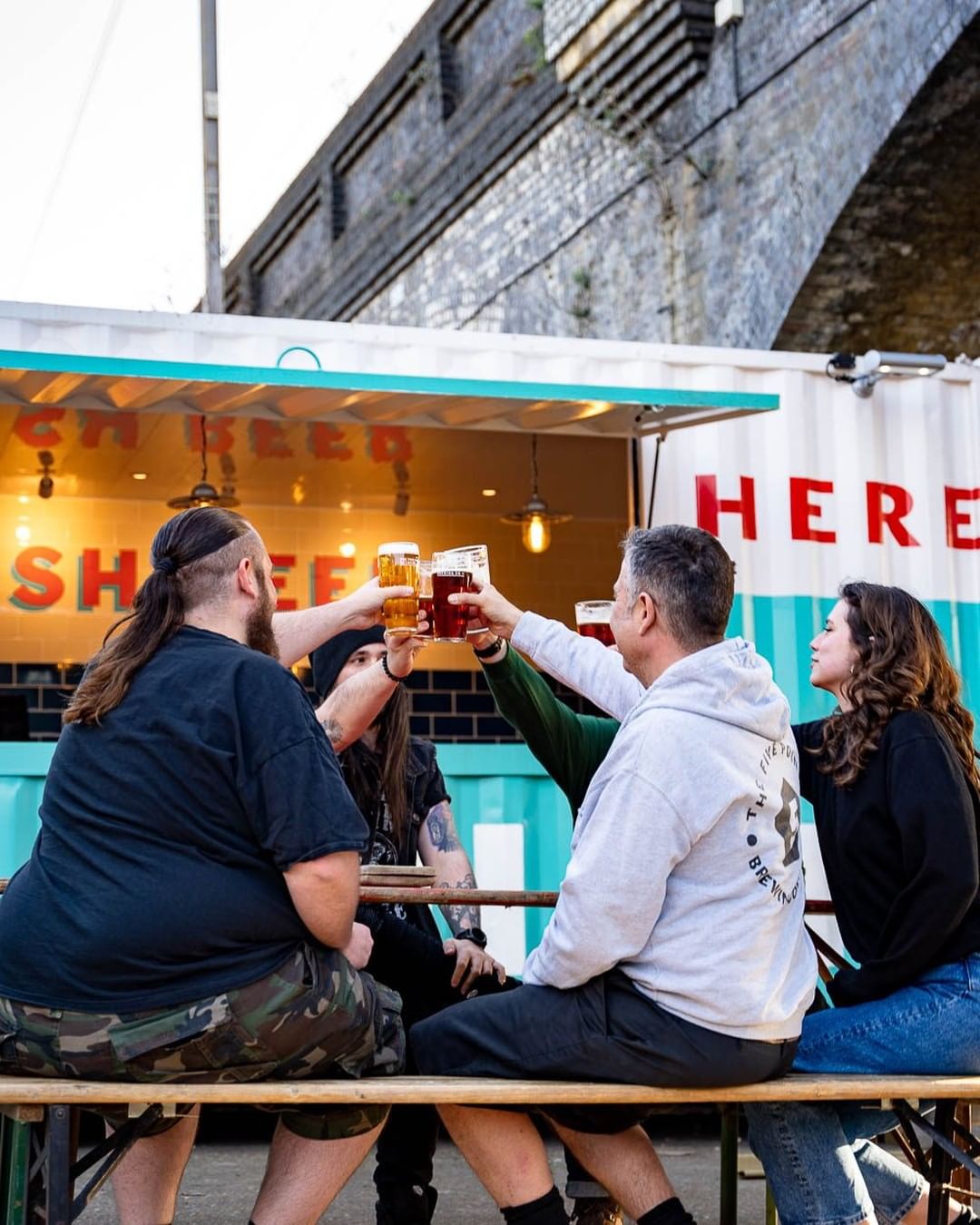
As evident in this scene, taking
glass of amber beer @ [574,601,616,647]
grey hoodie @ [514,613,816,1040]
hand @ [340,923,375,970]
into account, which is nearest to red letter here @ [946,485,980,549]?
glass of amber beer @ [574,601,616,647]

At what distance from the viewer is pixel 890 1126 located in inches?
134

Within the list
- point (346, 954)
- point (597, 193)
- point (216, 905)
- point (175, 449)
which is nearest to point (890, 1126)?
point (346, 954)

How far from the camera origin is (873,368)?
6461 millimetres

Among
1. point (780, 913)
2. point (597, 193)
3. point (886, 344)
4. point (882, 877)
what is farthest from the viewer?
point (597, 193)

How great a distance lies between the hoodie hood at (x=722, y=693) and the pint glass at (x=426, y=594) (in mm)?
761

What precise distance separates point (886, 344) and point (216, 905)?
362 inches

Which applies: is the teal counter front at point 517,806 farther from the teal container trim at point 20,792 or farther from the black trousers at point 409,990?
the black trousers at point 409,990

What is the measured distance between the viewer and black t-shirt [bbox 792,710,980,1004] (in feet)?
10.3

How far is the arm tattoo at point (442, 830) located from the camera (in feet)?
13.7

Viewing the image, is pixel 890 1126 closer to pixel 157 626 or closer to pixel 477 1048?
pixel 477 1048

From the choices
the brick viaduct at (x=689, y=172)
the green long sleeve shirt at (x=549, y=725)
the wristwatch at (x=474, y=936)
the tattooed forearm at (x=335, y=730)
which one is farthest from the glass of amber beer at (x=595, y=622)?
Result: the brick viaduct at (x=689, y=172)

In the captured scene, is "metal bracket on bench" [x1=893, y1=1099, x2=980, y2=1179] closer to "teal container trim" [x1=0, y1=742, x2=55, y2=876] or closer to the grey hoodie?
the grey hoodie

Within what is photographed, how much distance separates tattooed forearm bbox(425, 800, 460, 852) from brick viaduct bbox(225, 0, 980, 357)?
6319mm

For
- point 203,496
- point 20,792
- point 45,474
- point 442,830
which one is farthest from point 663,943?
point 45,474
